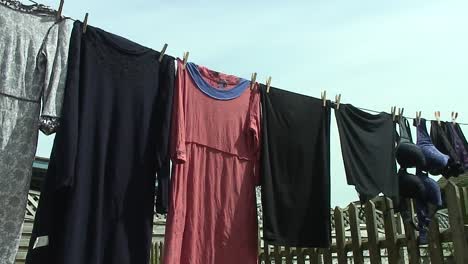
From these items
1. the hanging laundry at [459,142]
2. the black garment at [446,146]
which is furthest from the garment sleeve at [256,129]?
the hanging laundry at [459,142]

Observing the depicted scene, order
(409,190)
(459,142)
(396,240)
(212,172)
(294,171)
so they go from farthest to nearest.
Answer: (459,142) → (409,190) → (294,171) → (396,240) → (212,172)

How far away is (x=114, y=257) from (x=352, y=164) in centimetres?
215

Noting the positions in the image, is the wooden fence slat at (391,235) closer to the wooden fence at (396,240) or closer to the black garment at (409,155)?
the wooden fence at (396,240)

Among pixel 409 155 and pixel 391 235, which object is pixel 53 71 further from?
pixel 409 155

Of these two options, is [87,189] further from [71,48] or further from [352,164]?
[352,164]

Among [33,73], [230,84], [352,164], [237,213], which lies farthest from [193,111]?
[352,164]

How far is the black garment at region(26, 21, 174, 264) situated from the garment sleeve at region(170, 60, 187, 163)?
75 millimetres

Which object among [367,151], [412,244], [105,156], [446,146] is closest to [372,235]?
Result: [412,244]

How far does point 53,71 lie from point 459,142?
12.7 feet

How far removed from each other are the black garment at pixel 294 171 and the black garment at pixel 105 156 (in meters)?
0.92

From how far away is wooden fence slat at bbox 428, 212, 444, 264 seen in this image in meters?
3.82

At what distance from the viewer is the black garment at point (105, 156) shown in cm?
319

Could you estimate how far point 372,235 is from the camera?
4.34 meters

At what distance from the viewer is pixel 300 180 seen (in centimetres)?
429
